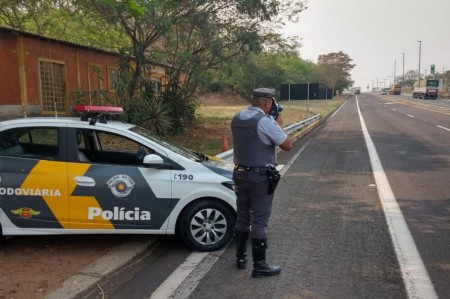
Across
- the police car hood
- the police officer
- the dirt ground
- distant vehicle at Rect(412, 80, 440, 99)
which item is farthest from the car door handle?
distant vehicle at Rect(412, 80, 440, 99)

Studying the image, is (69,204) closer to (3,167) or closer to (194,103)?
(3,167)

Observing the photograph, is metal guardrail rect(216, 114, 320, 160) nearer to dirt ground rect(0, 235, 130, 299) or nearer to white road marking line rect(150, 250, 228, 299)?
dirt ground rect(0, 235, 130, 299)

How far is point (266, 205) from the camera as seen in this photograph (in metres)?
4.25

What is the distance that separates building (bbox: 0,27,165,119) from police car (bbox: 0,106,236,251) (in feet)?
33.1

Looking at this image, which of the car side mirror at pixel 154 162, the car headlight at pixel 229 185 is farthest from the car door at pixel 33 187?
the car headlight at pixel 229 185

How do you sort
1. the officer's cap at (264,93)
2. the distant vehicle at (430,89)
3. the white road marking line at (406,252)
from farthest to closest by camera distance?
the distant vehicle at (430,89) → the officer's cap at (264,93) → the white road marking line at (406,252)

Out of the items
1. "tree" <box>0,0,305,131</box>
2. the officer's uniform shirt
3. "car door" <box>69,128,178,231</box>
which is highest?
"tree" <box>0,0,305,131</box>

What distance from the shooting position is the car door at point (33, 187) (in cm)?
468

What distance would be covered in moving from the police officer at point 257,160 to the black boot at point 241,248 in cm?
16

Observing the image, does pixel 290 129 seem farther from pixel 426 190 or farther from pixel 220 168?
pixel 220 168

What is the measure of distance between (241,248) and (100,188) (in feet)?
5.33

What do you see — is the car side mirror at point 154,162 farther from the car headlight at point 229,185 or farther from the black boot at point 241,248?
the black boot at point 241,248

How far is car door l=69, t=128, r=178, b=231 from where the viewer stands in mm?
4730

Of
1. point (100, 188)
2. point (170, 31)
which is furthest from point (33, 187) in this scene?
point (170, 31)
